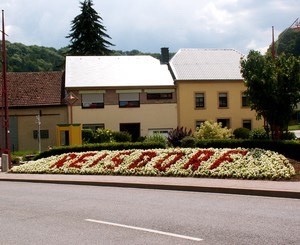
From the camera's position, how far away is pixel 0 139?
4656cm

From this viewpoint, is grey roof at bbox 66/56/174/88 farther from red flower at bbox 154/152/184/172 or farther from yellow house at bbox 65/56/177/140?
red flower at bbox 154/152/184/172

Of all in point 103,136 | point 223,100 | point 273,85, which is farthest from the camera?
point 223,100

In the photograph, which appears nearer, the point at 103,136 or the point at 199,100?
the point at 103,136

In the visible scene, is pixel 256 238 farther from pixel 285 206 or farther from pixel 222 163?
pixel 222 163

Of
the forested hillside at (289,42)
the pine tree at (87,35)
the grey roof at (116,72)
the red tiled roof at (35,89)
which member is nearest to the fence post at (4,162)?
the grey roof at (116,72)

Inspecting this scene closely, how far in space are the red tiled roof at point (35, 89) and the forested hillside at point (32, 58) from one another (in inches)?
723

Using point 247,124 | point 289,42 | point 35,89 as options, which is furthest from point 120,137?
point 289,42

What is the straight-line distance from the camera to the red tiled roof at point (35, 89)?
4791 centimetres

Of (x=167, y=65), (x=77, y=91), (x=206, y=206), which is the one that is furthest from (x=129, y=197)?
(x=167, y=65)

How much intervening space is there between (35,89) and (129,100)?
891 cm

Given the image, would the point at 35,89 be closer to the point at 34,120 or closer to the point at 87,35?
the point at 34,120

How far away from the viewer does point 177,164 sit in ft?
66.9

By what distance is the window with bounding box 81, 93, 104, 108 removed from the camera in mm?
47219

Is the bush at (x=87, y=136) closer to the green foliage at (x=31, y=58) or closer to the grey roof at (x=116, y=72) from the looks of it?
the grey roof at (x=116, y=72)
